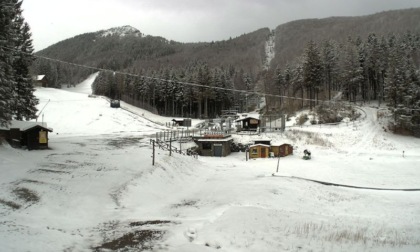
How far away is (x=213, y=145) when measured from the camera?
5219cm

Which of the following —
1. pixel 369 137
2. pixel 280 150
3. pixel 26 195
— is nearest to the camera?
pixel 26 195

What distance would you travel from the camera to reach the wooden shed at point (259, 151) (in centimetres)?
5100

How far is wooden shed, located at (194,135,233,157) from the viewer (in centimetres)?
5209

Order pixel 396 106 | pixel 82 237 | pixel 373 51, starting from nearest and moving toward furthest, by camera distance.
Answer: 1. pixel 82 237
2. pixel 396 106
3. pixel 373 51

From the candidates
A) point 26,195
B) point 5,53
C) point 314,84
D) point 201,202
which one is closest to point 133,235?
point 26,195

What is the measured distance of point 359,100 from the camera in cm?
9244

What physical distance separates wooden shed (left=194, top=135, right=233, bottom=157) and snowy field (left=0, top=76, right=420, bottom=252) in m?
3.25

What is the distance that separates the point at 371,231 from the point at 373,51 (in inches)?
3160

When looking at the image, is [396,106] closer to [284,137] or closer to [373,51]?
[284,137]

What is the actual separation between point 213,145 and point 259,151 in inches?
265

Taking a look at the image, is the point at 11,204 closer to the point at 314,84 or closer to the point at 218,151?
the point at 218,151

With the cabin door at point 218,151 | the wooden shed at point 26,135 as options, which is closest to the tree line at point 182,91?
the cabin door at point 218,151

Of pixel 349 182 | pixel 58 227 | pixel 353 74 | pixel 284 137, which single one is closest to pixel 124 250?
pixel 58 227

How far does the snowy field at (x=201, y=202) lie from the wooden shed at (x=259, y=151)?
8.29ft
